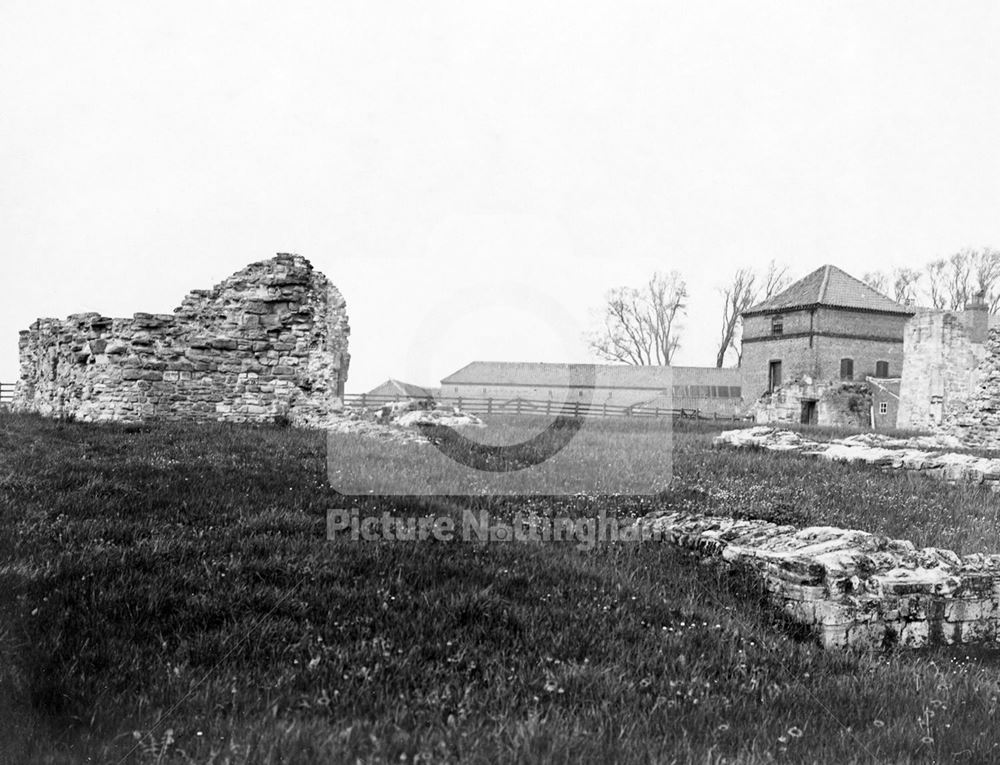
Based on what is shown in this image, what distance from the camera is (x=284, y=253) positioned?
1727 cm

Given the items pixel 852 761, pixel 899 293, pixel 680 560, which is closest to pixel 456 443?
pixel 680 560

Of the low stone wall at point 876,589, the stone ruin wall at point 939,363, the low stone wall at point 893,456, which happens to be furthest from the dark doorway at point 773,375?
the low stone wall at point 876,589

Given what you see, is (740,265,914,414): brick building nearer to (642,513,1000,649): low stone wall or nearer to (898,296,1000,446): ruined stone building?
(898,296,1000,446): ruined stone building

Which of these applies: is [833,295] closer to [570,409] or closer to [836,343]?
[836,343]

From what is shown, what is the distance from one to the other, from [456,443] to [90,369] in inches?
425

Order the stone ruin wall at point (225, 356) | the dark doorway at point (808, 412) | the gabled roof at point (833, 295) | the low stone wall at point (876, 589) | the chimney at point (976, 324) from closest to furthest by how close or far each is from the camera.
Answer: the low stone wall at point (876, 589) → the stone ruin wall at point (225, 356) → the chimney at point (976, 324) → the dark doorway at point (808, 412) → the gabled roof at point (833, 295)

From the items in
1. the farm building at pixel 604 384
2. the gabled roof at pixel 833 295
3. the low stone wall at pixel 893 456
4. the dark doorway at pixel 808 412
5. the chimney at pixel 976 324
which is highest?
the gabled roof at pixel 833 295

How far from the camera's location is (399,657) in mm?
3561

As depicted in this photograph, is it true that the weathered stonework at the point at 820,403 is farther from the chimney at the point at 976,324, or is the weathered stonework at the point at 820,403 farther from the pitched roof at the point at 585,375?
the pitched roof at the point at 585,375

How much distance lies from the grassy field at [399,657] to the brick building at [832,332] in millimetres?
45642

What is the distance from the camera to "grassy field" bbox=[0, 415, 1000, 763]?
9.18ft

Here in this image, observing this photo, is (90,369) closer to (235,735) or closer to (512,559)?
(512,559)

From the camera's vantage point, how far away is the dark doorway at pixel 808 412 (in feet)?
150

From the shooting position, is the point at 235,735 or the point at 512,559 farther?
the point at 512,559
